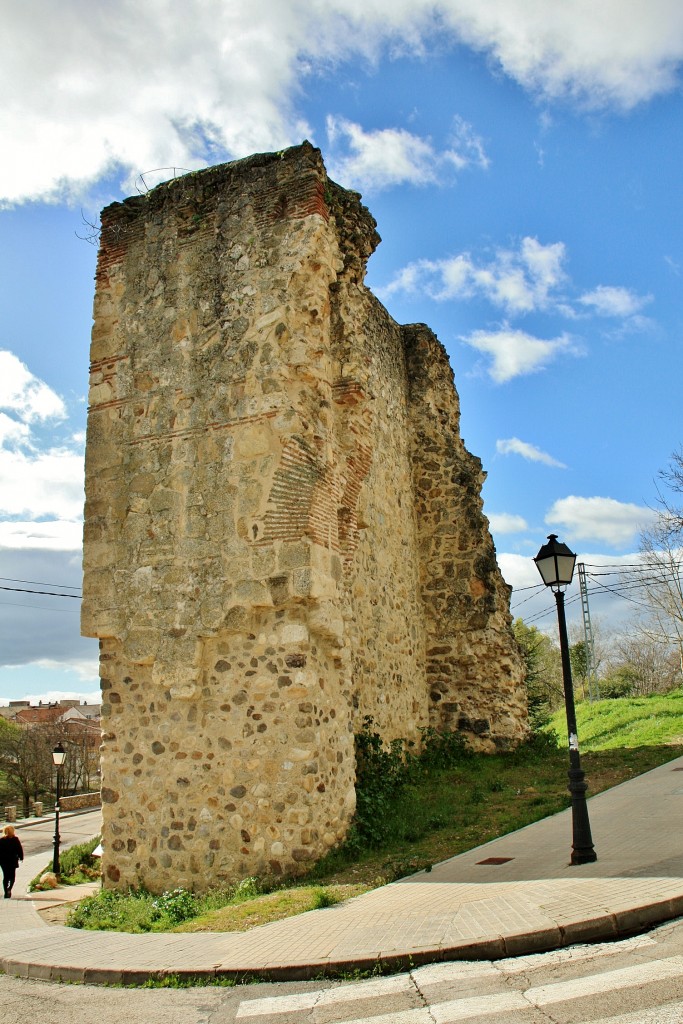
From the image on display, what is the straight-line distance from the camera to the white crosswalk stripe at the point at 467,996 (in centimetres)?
443

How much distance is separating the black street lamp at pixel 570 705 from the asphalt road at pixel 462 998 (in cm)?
184

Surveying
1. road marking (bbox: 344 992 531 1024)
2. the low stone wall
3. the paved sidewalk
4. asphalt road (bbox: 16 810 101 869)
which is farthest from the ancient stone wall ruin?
the low stone wall

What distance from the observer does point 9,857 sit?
47.9ft

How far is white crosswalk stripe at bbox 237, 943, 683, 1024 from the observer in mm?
4426

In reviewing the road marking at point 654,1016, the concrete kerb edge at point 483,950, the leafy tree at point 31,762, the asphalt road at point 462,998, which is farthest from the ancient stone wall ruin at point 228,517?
the leafy tree at point 31,762

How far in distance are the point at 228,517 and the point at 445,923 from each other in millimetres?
5084

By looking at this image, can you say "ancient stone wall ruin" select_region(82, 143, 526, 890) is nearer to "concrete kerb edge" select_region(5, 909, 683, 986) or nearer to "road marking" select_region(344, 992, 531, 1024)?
"concrete kerb edge" select_region(5, 909, 683, 986)

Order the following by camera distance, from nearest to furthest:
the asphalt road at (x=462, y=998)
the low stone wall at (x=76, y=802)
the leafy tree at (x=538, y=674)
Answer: the asphalt road at (x=462, y=998) → the leafy tree at (x=538, y=674) → the low stone wall at (x=76, y=802)

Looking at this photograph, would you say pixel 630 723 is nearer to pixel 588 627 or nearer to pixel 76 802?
pixel 588 627

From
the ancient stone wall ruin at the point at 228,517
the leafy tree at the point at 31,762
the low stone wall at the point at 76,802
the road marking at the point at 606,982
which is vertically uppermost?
the ancient stone wall ruin at the point at 228,517

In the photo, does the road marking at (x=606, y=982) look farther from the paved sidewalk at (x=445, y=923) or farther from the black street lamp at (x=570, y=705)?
the black street lamp at (x=570, y=705)

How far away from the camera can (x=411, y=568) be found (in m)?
15.0

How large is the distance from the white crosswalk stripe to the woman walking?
11.2 metres

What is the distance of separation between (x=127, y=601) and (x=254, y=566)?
70.9 inches
